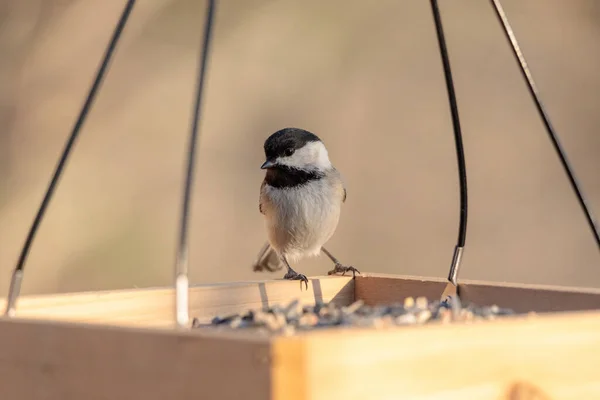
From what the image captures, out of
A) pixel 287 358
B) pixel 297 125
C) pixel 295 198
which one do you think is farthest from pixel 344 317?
pixel 297 125

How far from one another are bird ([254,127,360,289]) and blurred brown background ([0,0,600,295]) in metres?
1.05

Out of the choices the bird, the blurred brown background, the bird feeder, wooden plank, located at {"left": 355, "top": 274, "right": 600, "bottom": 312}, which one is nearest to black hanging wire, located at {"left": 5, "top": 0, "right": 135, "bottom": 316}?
the bird feeder

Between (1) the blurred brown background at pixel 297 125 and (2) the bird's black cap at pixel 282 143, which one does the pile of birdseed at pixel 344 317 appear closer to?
(2) the bird's black cap at pixel 282 143

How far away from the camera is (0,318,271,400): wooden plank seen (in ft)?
3.48

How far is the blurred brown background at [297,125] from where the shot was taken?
4266 millimetres

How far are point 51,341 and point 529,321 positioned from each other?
0.66 meters

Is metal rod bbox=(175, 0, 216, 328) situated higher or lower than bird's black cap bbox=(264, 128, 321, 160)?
lower

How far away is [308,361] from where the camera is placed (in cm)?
101

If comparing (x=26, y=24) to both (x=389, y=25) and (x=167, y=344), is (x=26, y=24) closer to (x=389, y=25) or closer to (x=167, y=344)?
(x=389, y=25)

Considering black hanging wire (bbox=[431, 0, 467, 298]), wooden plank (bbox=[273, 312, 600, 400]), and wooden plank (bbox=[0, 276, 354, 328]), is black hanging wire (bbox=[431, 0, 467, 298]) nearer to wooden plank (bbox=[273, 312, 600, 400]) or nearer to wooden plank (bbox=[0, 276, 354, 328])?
wooden plank (bbox=[0, 276, 354, 328])

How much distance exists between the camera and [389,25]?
509 centimetres

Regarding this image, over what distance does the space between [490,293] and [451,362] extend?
3.05 ft

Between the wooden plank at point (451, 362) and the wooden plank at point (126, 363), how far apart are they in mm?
54

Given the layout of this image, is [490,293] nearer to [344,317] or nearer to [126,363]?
[344,317]
